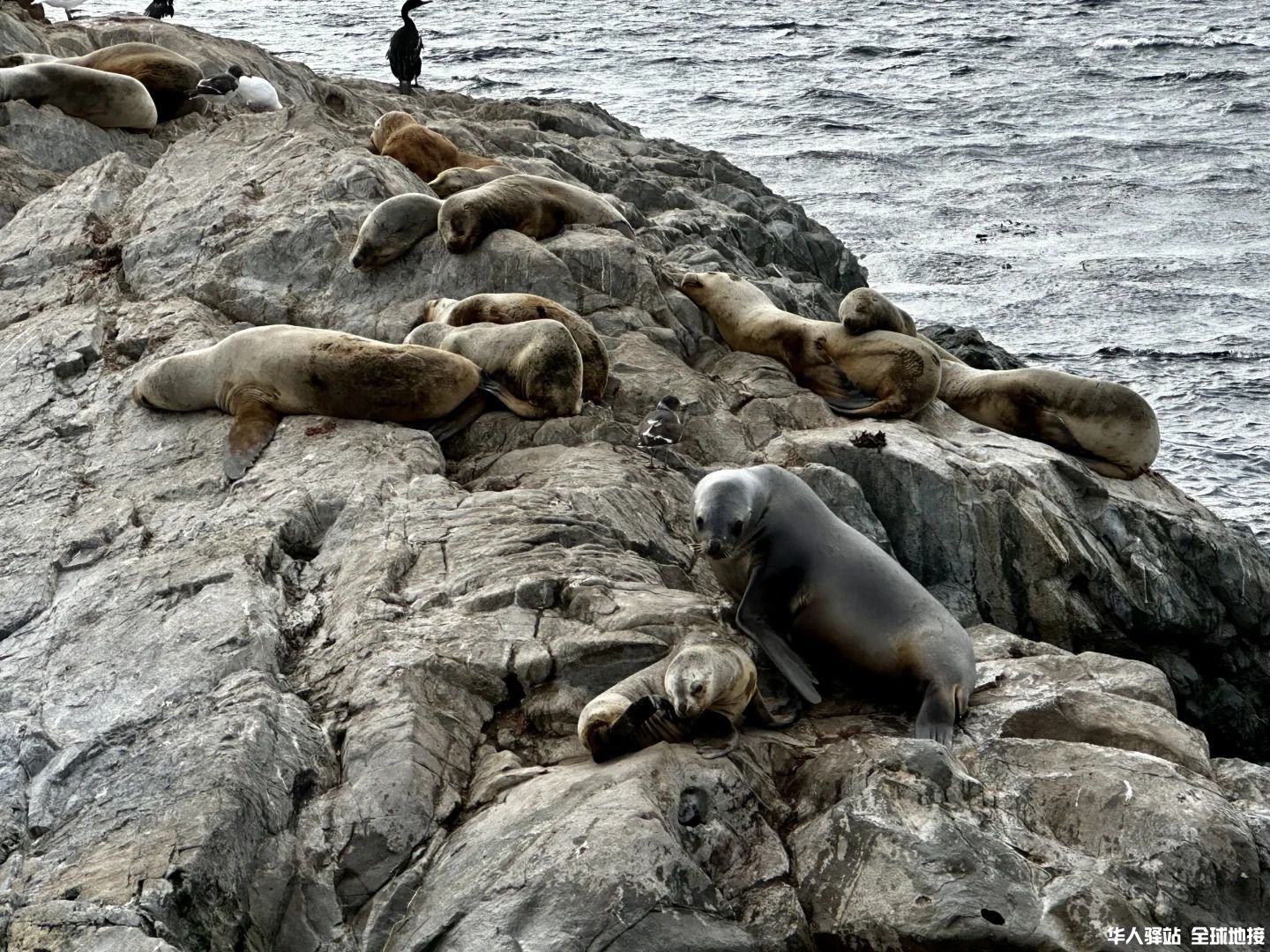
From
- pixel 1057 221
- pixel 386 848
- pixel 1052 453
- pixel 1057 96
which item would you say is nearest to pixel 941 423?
pixel 1052 453

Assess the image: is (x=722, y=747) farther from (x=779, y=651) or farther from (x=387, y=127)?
(x=387, y=127)

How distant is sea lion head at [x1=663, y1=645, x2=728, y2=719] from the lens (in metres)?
4.78

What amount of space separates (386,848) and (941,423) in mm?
5325

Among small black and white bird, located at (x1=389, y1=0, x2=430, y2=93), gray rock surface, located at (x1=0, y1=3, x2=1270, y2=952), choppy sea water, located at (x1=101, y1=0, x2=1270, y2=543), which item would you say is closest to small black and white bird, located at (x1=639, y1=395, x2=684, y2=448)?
gray rock surface, located at (x1=0, y1=3, x2=1270, y2=952)

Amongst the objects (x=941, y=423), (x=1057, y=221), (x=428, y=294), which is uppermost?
(x=428, y=294)

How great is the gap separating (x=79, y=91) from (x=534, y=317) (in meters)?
6.55

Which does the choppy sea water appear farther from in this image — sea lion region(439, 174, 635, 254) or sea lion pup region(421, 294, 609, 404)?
sea lion pup region(421, 294, 609, 404)

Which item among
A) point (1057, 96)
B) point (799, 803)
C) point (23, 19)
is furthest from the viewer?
point (1057, 96)

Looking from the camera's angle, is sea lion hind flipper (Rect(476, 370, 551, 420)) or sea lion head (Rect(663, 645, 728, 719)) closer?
sea lion head (Rect(663, 645, 728, 719))

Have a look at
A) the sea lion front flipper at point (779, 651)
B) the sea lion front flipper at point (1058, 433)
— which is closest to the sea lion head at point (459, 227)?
the sea lion front flipper at point (1058, 433)

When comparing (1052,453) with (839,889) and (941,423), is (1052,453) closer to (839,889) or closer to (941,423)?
(941,423)

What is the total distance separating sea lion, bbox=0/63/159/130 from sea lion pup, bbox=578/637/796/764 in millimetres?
9640

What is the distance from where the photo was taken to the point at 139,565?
19.7 feet

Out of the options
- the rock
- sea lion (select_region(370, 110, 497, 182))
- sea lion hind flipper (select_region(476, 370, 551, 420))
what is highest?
sea lion (select_region(370, 110, 497, 182))
